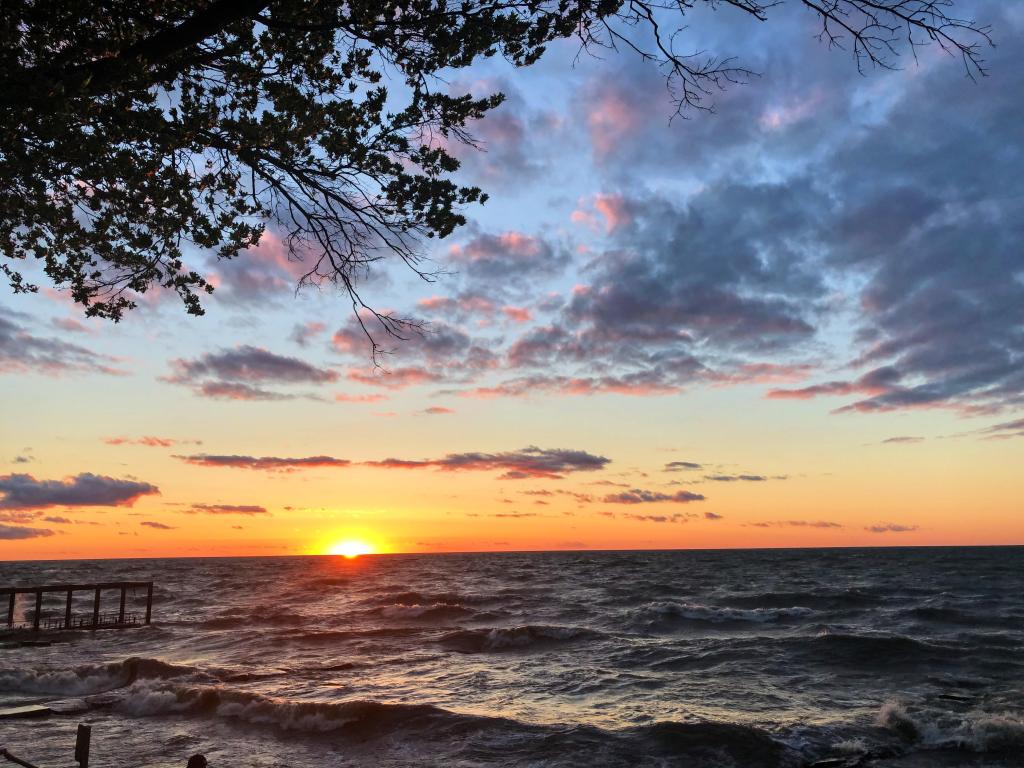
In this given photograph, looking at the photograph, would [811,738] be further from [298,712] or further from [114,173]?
[114,173]

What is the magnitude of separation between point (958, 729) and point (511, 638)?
22546 millimetres

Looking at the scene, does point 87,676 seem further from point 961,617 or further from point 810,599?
point 810,599

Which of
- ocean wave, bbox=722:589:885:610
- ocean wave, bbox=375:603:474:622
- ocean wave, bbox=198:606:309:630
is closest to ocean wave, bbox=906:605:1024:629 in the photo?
ocean wave, bbox=722:589:885:610

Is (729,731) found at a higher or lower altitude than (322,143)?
lower

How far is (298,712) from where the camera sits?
22.1 meters

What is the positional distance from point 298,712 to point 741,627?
1146 inches

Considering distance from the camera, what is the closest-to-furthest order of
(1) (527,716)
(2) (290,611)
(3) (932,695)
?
(1) (527,716), (3) (932,695), (2) (290,611)

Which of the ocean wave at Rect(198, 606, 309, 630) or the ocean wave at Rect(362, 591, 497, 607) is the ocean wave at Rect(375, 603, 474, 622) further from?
the ocean wave at Rect(198, 606, 309, 630)

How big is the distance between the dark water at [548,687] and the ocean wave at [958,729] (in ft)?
0.26

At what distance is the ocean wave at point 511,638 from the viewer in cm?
3644

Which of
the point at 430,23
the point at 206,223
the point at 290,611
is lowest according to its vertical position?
the point at 290,611

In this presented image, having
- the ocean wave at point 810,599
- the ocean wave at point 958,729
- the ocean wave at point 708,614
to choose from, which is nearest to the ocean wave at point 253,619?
the ocean wave at point 708,614

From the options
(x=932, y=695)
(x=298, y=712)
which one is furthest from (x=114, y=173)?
(x=932, y=695)

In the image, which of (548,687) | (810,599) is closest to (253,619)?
(548,687)
